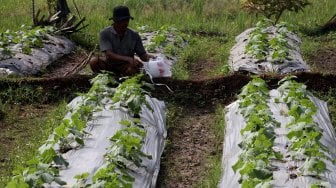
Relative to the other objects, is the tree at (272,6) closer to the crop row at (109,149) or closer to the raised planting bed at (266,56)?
the raised planting bed at (266,56)

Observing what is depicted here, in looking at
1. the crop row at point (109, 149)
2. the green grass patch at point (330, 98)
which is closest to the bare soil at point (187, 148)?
the crop row at point (109, 149)

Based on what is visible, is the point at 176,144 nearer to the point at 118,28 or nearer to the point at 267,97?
the point at 267,97

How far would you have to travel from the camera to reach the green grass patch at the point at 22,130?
558 cm

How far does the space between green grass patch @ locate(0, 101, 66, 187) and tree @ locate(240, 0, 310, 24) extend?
6.77m

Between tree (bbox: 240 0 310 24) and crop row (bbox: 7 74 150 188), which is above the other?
crop row (bbox: 7 74 150 188)

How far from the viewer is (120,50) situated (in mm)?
7684

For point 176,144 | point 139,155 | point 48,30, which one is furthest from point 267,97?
point 48,30

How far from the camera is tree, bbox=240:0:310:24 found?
42.4 feet

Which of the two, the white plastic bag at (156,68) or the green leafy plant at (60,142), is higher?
the green leafy plant at (60,142)

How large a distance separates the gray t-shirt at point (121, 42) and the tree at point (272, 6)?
5.82 m

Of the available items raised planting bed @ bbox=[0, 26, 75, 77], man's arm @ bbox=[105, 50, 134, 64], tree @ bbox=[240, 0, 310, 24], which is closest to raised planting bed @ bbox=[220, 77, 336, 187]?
man's arm @ bbox=[105, 50, 134, 64]

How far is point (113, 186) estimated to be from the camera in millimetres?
4000

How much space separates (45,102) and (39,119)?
Answer: 734 millimetres

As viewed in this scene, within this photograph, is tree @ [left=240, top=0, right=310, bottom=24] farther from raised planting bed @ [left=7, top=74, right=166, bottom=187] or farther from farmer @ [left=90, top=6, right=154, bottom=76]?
raised planting bed @ [left=7, top=74, right=166, bottom=187]
